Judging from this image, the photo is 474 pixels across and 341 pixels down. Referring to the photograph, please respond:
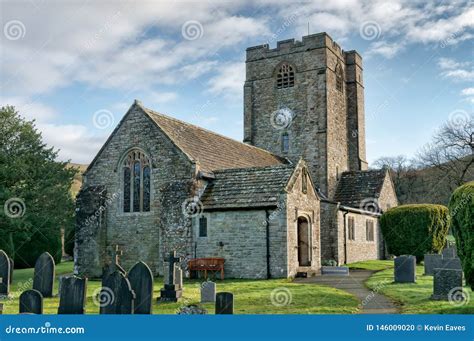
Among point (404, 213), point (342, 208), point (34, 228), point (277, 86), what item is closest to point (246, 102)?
point (277, 86)

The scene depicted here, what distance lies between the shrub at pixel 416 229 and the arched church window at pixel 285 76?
39.6ft

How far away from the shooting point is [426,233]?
27734 millimetres

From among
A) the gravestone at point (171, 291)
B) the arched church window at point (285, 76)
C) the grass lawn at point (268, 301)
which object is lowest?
the grass lawn at point (268, 301)

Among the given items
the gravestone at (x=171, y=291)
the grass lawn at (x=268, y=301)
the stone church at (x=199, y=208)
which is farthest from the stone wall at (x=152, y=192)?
the gravestone at (x=171, y=291)

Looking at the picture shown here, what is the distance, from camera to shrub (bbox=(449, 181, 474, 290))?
37.8 ft

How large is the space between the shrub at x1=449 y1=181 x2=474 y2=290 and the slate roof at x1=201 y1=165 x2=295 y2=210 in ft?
28.7

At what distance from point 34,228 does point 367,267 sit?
728 inches

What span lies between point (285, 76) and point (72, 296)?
2858 centimetres

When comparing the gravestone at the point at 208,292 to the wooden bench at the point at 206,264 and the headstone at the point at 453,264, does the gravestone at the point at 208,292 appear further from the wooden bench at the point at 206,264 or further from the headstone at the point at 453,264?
the headstone at the point at 453,264

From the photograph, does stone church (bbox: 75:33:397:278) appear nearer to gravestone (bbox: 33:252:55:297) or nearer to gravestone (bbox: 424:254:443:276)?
gravestone (bbox: 424:254:443:276)

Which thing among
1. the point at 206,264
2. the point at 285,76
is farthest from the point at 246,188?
the point at 285,76

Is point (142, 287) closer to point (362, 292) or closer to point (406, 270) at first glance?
point (362, 292)

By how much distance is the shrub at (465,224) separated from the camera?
11.5 m

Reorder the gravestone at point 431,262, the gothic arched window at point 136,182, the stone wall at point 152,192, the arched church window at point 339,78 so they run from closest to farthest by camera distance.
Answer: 1. the gravestone at point 431,262
2. the stone wall at point 152,192
3. the gothic arched window at point 136,182
4. the arched church window at point 339,78
